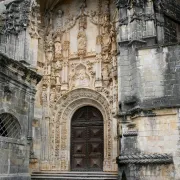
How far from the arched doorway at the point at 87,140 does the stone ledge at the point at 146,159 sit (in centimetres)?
484

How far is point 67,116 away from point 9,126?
551cm

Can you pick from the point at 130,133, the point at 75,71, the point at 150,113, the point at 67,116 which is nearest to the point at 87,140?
the point at 67,116

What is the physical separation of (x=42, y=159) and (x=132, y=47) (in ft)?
20.3

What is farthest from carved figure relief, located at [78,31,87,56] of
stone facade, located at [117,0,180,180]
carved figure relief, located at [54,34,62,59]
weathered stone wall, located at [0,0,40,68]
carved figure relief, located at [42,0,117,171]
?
stone facade, located at [117,0,180,180]

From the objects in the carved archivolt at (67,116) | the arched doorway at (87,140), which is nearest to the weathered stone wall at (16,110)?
the carved archivolt at (67,116)

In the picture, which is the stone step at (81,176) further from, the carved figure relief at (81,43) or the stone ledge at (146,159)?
the carved figure relief at (81,43)

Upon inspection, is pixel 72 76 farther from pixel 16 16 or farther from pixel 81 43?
pixel 16 16

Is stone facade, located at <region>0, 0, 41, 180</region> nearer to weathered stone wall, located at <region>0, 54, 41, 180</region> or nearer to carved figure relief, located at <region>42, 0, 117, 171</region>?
weathered stone wall, located at <region>0, 54, 41, 180</region>

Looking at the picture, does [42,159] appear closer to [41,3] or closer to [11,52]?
[11,52]

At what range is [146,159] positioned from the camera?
321 inches

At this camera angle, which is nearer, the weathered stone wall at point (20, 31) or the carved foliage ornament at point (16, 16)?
the weathered stone wall at point (20, 31)

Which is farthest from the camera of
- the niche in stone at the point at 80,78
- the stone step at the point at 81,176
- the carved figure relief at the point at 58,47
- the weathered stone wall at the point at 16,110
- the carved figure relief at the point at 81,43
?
the carved figure relief at the point at 58,47

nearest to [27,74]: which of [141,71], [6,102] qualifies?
[6,102]

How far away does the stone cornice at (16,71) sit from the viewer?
827 centimetres
